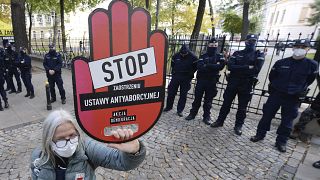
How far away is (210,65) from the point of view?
500 centimetres

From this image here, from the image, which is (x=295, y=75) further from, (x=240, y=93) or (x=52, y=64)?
(x=52, y=64)

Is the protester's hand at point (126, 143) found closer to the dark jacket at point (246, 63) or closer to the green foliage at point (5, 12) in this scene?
A: the dark jacket at point (246, 63)

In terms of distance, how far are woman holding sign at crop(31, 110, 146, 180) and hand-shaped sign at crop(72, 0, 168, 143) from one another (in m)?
0.26

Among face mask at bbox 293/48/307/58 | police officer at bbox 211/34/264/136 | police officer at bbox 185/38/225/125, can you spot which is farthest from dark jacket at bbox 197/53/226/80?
face mask at bbox 293/48/307/58

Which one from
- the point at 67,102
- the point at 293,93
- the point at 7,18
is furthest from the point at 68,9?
the point at 293,93

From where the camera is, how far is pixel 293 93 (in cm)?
404

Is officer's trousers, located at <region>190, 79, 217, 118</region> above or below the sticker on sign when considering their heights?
below

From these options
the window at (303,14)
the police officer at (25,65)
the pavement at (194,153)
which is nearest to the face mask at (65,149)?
the pavement at (194,153)

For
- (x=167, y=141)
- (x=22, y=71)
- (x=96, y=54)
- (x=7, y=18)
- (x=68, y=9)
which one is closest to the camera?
(x=96, y=54)

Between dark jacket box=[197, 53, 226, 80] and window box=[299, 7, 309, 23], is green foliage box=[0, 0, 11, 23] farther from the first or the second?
window box=[299, 7, 309, 23]

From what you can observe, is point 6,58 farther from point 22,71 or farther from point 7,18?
point 7,18

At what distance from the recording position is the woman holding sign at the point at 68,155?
4.97ft

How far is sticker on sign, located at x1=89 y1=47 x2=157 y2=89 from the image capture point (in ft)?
3.87

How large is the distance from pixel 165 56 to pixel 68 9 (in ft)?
64.6
